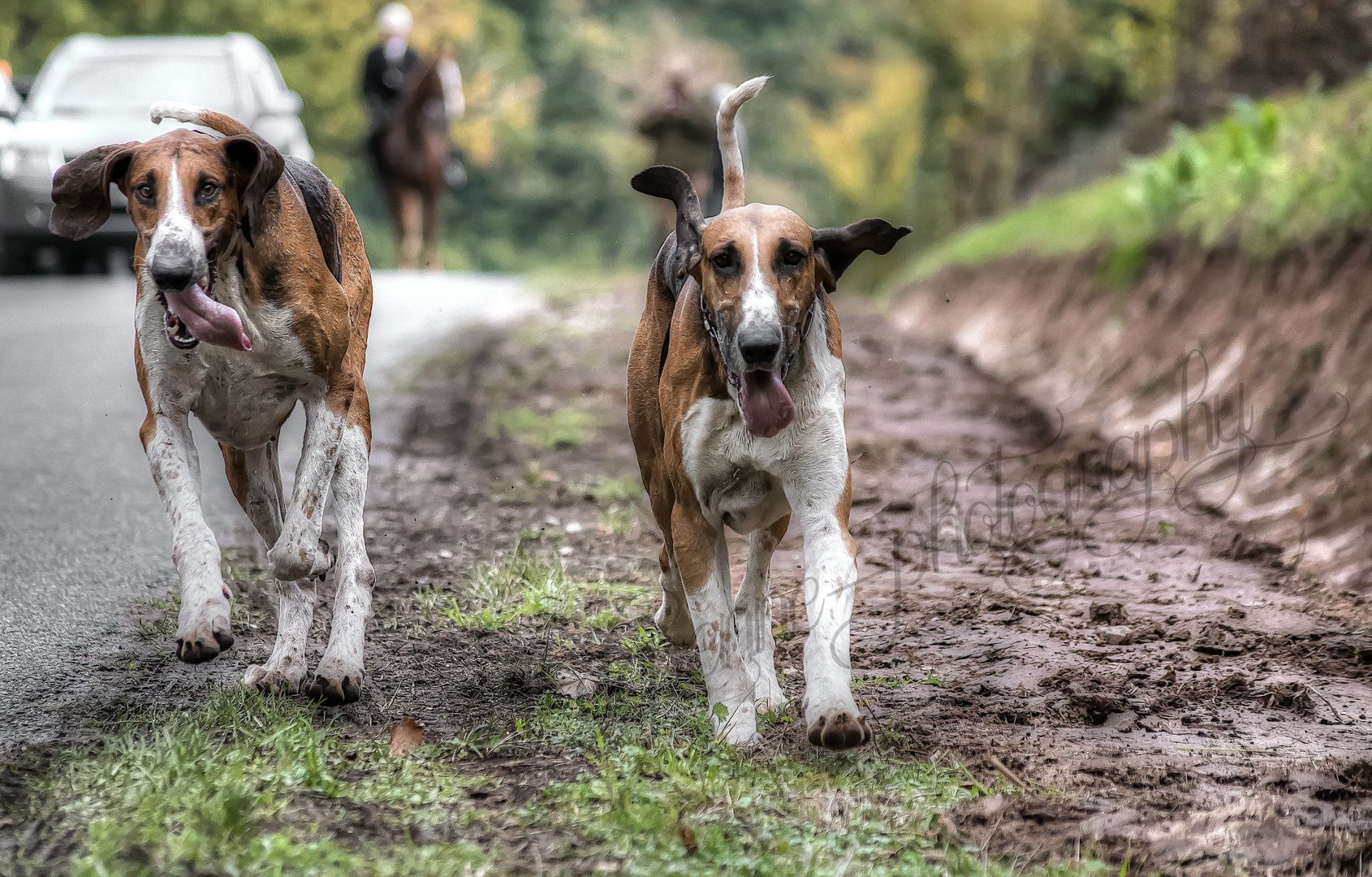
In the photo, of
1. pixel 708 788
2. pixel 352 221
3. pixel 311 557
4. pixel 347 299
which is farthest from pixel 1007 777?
pixel 352 221

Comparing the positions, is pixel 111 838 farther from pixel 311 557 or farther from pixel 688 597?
pixel 688 597

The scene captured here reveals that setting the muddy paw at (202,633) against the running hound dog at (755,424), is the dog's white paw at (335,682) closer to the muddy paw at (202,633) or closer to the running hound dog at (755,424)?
the muddy paw at (202,633)

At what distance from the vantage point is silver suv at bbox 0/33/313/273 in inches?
549

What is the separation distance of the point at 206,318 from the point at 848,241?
1833 mm

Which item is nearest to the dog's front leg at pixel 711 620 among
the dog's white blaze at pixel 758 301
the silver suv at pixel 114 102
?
the dog's white blaze at pixel 758 301

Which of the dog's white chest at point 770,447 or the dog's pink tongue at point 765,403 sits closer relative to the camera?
the dog's pink tongue at point 765,403

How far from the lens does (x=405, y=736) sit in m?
3.95

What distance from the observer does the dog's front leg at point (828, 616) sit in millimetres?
3598

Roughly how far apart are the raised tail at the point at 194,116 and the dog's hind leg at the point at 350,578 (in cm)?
90

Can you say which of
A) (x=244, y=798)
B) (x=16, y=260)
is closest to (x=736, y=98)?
(x=244, y=798)

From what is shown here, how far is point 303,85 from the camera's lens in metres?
30.5

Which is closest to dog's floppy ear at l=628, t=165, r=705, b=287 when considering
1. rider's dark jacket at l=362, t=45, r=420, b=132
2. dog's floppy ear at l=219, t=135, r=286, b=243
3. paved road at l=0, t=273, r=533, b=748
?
dog's floppy ear at l=219, t=135, r=286, b=243

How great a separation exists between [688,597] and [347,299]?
1553mm

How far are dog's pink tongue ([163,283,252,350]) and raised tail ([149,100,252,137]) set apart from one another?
2.19 feet
